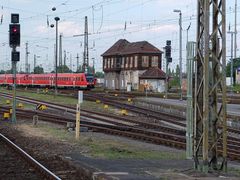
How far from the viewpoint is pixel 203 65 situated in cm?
Result: 1177

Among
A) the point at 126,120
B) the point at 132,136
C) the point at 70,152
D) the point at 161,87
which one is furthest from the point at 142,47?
the point at 70,152

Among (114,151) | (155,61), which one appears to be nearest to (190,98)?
(114,151)

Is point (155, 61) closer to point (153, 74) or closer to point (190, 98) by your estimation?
point (153, 74)

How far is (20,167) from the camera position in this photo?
14.2m

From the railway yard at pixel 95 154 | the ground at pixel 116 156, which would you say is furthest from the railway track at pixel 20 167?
the ground at pixel 116 156

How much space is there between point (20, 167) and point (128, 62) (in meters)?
85.4

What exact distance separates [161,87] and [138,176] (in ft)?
230

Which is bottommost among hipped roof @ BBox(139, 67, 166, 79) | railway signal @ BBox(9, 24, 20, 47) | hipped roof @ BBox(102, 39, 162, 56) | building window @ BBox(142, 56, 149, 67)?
hipped roof @ BBox(139, 67, 166, 79)

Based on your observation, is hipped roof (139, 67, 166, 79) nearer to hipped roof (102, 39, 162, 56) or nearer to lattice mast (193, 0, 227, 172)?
hipped roof (102, 39, 162, 56)

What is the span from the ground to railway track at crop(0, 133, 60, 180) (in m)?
1.02

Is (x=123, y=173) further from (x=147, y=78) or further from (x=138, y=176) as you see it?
(x=147, y=78)

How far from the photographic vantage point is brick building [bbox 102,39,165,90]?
95188mm

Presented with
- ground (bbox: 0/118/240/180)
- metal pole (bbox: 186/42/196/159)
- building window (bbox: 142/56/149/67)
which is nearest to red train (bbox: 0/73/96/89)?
building window (bbox: 142/56/149/67)

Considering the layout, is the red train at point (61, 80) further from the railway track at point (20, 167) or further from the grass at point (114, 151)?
the railway track at point (20, 167)
